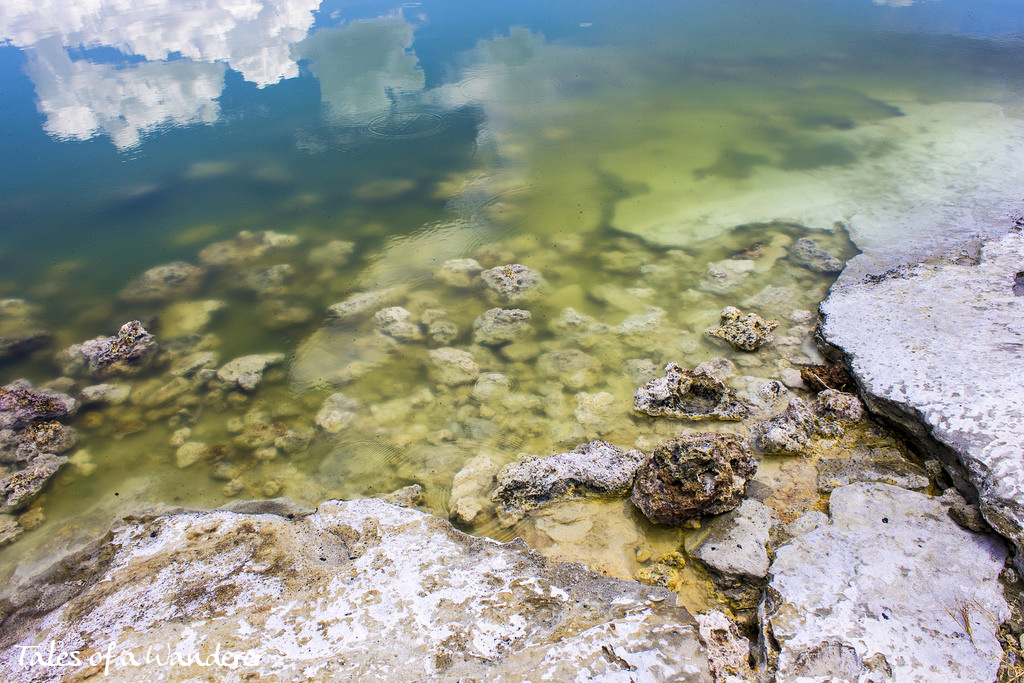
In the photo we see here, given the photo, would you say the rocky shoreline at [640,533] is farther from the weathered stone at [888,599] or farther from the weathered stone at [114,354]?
the weathered stone at [114,354]

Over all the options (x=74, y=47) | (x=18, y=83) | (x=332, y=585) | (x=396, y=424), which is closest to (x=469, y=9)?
(x=74, y=47)

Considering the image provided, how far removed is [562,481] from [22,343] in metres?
5.46

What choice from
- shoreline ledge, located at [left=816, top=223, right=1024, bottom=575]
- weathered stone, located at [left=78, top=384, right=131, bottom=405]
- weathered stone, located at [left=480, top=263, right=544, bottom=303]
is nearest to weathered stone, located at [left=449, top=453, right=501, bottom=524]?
weathered stone, located at [left=480, top=263, right=544, bottom=303]

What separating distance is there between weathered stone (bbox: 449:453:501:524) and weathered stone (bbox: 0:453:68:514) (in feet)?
9.86

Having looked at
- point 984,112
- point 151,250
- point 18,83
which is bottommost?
point 151,250

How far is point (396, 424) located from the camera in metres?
4.23

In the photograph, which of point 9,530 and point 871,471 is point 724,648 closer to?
point 871,471

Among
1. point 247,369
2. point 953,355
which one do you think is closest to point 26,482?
point 247,369

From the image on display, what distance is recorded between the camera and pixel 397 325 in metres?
5.12

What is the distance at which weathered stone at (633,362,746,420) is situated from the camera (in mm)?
3918

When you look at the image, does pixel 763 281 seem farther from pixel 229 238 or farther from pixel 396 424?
pixel 229 238

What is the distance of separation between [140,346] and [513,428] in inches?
A: 143

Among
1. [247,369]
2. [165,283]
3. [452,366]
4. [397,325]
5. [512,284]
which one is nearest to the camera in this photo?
[452,366]

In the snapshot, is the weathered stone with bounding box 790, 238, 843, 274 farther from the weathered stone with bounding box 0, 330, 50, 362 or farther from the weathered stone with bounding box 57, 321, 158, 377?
the weathered stone with bounding box 0, 330, 50, 362
